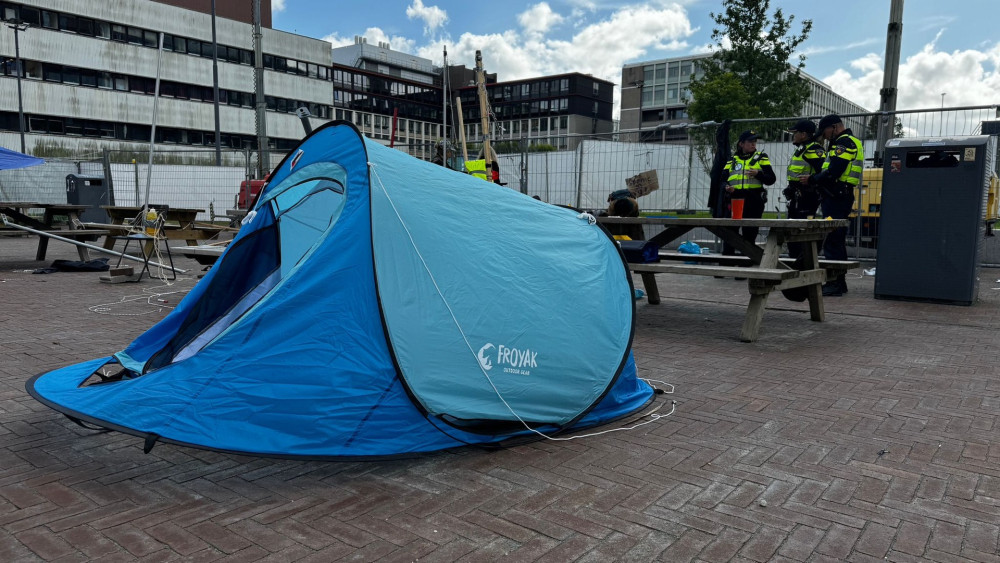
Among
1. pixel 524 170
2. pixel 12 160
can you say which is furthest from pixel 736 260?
pixel 12 160

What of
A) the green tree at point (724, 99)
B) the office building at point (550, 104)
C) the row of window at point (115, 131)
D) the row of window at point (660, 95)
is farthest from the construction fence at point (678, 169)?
the row of window at point (660, 95)

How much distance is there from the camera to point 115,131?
45.0 m

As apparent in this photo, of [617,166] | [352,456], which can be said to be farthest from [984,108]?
[352,456]

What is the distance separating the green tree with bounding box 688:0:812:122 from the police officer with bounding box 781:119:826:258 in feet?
62.3

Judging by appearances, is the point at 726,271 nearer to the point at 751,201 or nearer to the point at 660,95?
the point at 751,201

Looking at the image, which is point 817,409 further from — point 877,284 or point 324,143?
point 877,284

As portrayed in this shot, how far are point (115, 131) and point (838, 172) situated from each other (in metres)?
48.0

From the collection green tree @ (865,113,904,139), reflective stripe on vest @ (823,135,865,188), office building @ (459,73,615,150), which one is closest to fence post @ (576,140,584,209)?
green tree @ (865,113,904,139)

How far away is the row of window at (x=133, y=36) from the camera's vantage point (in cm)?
4038

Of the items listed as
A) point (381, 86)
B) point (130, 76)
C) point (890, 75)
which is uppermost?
point (381, 86)

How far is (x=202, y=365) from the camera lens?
10.2ft

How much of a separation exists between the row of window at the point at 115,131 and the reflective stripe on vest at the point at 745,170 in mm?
34385

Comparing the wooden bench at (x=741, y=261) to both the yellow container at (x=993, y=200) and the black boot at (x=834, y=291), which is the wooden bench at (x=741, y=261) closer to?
the black boot at (x=834, y=291)

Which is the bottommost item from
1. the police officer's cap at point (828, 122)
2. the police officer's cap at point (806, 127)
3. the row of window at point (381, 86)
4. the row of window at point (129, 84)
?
the police officer's cap at point (806, 127)
